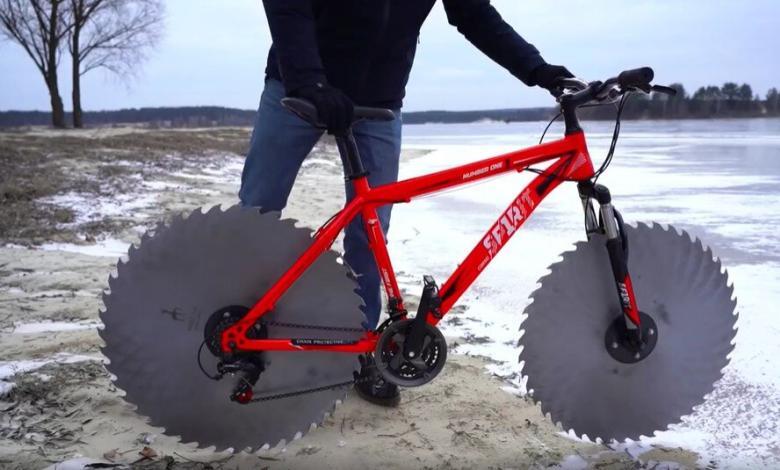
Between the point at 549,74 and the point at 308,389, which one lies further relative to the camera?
the point at 549,74

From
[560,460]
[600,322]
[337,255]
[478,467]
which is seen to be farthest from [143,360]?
[600,322]

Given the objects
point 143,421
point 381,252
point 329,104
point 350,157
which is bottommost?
point 143,421

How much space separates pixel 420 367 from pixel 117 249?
12.3 feet

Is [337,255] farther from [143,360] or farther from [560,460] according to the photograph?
[560,460]

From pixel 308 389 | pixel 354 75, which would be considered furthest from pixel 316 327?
pixel 354 75

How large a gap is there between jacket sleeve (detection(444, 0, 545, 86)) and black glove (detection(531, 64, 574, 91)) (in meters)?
0.03

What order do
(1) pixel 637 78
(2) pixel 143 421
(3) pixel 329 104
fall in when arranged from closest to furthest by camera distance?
(3) pixel 329 104
(1) pixel 637 78
(2) pixel 143 421

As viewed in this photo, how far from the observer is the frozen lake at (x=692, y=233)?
2.55 metres

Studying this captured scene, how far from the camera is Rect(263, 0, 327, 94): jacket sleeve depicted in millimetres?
2061

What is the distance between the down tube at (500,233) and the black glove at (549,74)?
0.35 metres

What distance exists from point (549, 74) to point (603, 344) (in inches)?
42.9

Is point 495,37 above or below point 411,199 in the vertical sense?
above

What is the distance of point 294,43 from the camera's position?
208 centimetres

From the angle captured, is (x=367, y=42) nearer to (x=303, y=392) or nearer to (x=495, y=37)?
(x=495, y=37)
